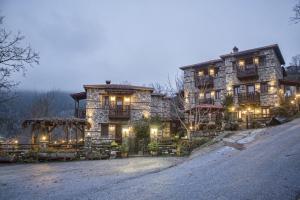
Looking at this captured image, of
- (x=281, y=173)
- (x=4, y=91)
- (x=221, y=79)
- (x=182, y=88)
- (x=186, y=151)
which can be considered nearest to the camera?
(x=281, y=173)

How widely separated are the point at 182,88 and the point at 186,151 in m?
20.5

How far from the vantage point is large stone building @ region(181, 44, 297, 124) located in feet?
102

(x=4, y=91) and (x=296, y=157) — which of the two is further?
(x=4, y=91)

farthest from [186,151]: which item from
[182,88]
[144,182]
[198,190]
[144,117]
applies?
[182,88]

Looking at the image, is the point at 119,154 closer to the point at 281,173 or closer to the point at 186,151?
the point at 186,151

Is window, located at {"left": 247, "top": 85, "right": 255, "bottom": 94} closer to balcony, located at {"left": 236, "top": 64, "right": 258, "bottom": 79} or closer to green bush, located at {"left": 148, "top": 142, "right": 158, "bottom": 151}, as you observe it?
Answer: balcony, located at {"left": 236, "top": 64, "right": 258, "bottom": 79}

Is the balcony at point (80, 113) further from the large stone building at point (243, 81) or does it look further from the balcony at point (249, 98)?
the balcony at point (249, 98)

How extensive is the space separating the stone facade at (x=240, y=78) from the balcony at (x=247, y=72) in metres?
0.16

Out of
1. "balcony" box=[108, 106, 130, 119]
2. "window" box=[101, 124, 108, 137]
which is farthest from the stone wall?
"window" box=[101, 124, 108, 137]

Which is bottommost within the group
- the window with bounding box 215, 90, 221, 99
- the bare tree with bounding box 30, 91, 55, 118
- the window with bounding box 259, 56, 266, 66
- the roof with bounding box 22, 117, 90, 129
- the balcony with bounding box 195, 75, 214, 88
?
the roof with bounding box 22, 117, 90, 129

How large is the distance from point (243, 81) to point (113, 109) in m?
16.8

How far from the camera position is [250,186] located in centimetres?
755

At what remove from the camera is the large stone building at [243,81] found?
31125mm

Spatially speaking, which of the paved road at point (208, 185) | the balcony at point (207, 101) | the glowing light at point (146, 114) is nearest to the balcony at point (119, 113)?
the glowing light at point (146, 114)
